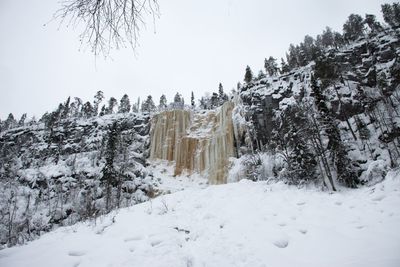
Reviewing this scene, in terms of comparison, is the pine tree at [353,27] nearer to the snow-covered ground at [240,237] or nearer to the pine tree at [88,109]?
the snow-covered ground at [240,237]

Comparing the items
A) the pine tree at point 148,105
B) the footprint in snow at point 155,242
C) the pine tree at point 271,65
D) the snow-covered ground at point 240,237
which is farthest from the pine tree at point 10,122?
the footprint in snow at point 155,242

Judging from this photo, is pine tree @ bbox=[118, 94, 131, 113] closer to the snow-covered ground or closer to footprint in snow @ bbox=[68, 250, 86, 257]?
the snow-covered ground

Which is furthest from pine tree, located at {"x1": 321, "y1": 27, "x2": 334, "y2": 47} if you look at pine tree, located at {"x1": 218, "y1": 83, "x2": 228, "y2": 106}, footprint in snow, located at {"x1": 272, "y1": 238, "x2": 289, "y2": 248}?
footprint in snow, located at {"x1": 272, "y1": 238, "x2": 289, "y2": 248}

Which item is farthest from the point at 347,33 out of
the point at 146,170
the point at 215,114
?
the point at 146,170

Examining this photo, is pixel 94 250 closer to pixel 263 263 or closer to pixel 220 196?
pixel 263 263

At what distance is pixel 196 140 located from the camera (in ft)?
108

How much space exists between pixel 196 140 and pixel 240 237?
28.3 metres

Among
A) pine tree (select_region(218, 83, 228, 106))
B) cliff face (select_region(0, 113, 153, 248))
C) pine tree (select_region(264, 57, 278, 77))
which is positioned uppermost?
pine tree (select_region(264, 57, 278, 77))

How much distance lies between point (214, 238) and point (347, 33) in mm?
64370

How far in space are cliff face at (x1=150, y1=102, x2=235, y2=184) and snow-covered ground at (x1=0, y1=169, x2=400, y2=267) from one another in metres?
20.0

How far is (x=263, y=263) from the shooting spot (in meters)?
3.70

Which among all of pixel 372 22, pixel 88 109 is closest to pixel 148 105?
pixel 88 109

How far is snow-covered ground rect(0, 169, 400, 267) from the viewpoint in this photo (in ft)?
12.4

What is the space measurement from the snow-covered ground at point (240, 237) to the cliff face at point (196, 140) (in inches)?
788
